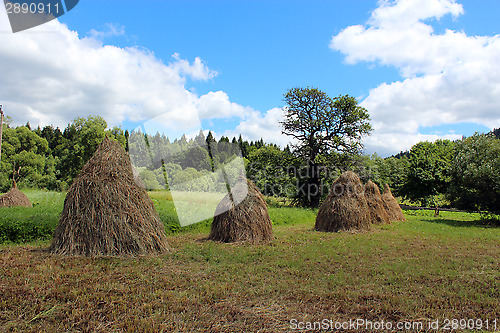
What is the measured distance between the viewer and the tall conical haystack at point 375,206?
16.2 metres

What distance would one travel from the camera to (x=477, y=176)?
16484mm

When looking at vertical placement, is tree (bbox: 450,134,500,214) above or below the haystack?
above

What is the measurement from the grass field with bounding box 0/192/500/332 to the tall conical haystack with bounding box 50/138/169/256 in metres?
0.44

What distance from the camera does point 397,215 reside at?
18.4 meters

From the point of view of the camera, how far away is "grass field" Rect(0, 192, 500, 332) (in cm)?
416

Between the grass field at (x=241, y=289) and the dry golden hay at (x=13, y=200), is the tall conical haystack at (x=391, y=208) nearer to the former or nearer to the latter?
the grass field at (x=241, y=289)

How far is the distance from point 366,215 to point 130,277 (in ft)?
36.9

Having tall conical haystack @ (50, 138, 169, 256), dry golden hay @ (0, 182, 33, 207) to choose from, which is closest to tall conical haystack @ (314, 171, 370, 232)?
tall conical haystack @ (50, 138, 169, 256)

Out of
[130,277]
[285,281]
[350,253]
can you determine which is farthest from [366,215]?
[130,277]

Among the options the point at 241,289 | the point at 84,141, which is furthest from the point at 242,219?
the point at 84,141

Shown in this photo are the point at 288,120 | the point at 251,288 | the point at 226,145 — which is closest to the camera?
the point at 251,288

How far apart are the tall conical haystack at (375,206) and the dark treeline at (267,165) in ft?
18.2

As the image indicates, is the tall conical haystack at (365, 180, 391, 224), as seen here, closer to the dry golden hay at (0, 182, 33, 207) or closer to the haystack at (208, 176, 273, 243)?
the haystack at (208, 176, 273, 243)

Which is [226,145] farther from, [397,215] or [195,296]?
[195,296]
